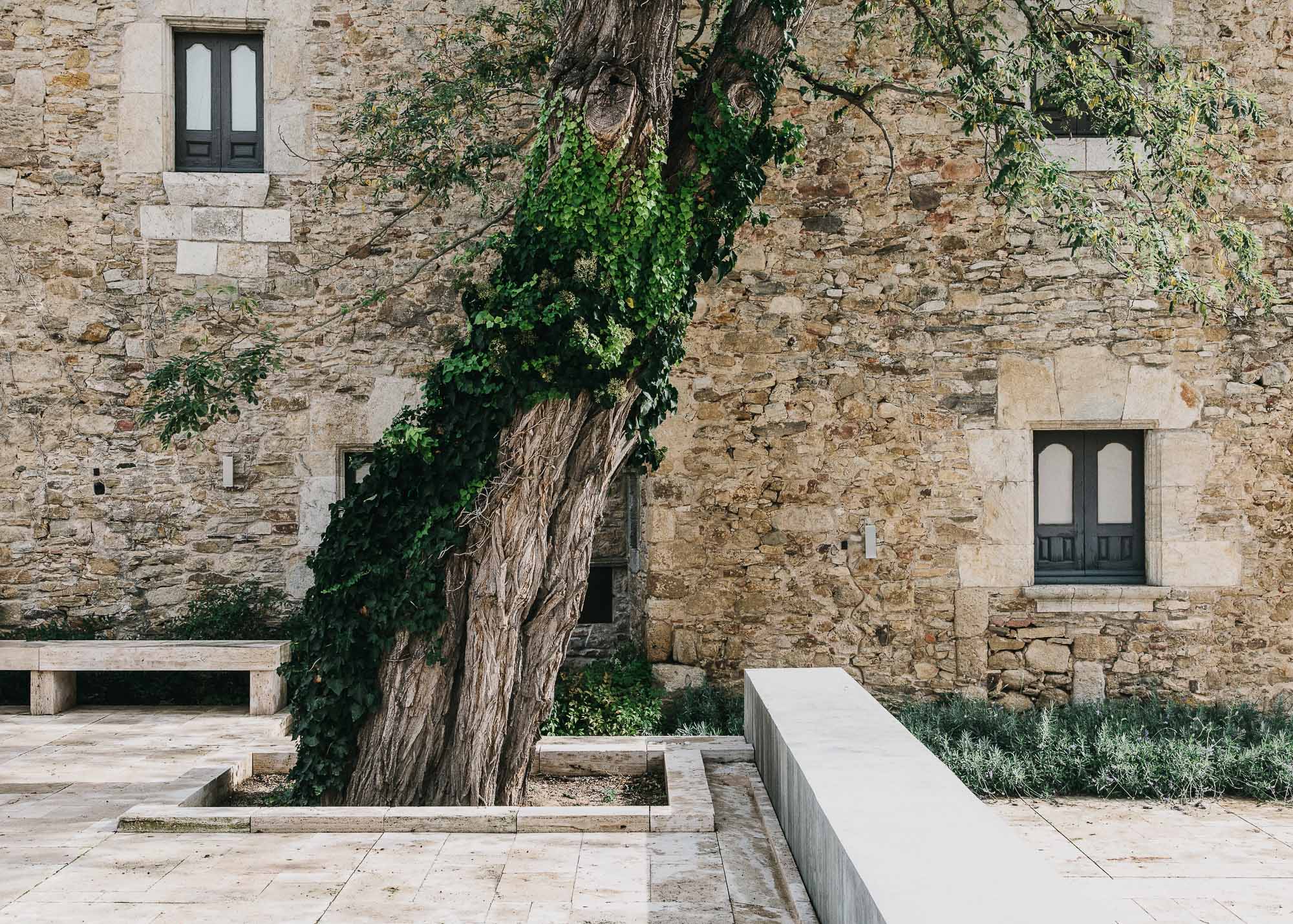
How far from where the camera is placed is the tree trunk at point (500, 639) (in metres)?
4.12

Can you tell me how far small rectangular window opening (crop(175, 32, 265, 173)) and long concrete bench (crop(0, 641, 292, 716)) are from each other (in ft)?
10.9

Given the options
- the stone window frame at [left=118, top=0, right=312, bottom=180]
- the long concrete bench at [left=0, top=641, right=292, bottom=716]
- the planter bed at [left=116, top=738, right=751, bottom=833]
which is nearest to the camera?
the planter bed at [left=116, top=738, right=751, bottom=833]

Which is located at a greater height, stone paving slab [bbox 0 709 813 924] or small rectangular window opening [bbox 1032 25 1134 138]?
small rectangular window opening [bbox 1032 25 1134 138]

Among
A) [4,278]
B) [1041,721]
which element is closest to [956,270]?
[1041,721]

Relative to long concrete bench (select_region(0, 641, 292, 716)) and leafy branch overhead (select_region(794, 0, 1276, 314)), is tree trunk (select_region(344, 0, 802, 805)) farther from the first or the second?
long concrete bench (select_region(0, 641, 292, 716))

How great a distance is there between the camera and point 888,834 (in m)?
2.46

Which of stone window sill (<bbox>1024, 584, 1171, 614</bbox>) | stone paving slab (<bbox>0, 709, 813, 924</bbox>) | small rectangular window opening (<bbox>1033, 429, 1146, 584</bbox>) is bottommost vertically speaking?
stone paving slab (<bbox>0, 709, 813, 924</bbox>)

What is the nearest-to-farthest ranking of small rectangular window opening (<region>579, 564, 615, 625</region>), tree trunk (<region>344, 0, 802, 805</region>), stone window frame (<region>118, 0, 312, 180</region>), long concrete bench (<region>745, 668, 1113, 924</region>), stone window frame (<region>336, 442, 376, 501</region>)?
long concrete bench (<region>745, 668, 1113, 924</region>) → tree trunk (<region>344, 0, 802, 805</region>) → stone window frame (<region>118, 0, 312, 180</region>) → stone window frame (<region>336, 442, 376, 501</region>) → small rectangular window opening (<region>579, 564, 615, 625</region>)

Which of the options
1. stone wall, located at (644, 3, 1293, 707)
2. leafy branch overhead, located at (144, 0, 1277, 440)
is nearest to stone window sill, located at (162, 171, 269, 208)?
leafy branch overhead, located at (144, 0, 1277, 440)

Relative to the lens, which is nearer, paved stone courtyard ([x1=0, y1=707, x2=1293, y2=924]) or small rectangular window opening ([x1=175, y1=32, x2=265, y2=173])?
paved stone courtyard ([x1=0, y1=707, x2=1293, y2=924])

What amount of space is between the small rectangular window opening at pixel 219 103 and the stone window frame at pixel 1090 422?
539 centimetres

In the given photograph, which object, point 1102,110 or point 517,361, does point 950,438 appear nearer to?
point 1102,110

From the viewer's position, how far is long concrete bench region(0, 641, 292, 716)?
6.17 meters

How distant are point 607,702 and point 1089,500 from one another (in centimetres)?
351
